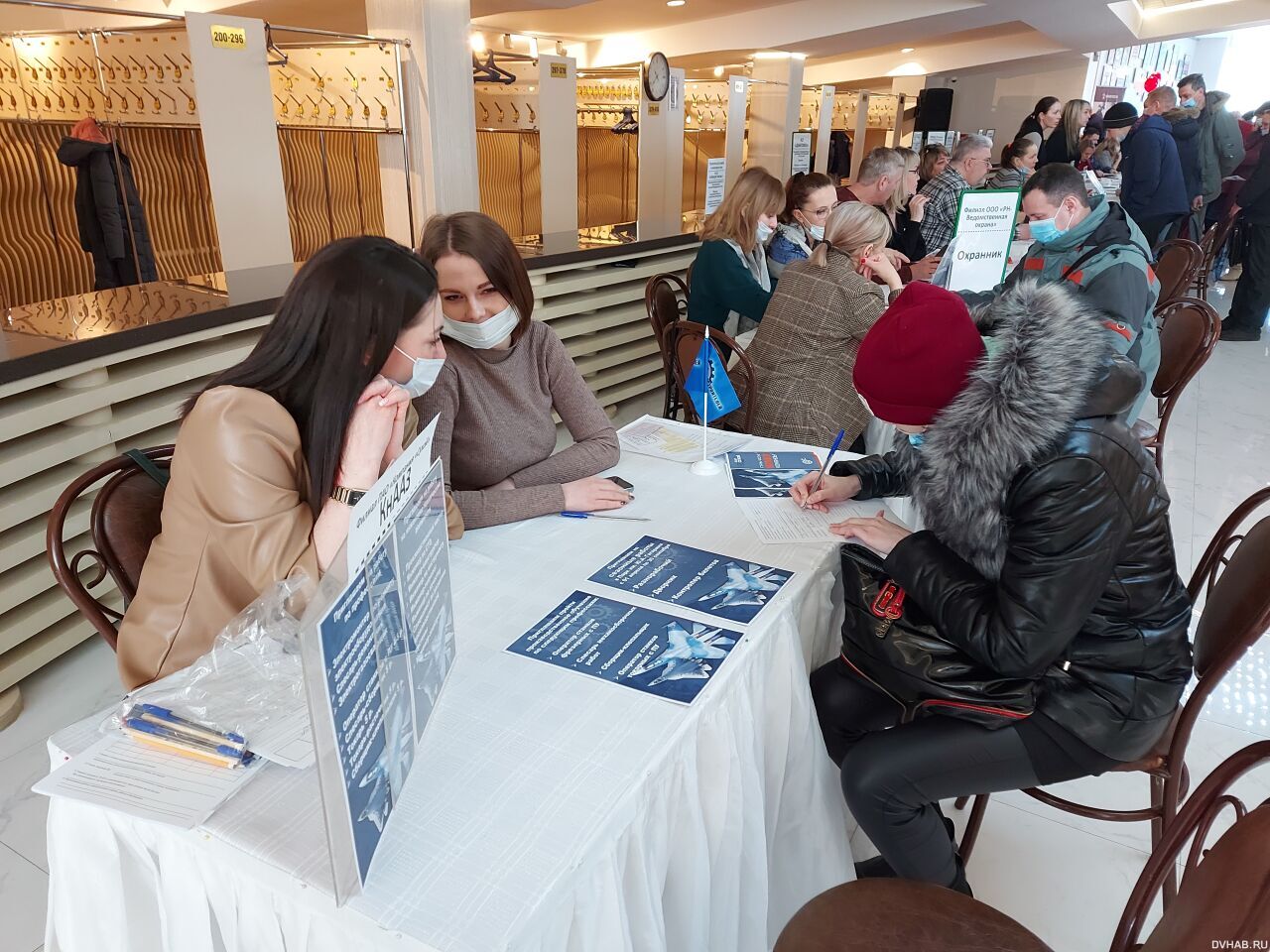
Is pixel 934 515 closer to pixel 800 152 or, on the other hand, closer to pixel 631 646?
pixel 631 646

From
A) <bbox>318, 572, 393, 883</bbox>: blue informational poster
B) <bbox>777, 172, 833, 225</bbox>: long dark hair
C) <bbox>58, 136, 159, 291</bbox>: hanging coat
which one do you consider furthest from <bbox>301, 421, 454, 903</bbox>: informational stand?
<bbox>58, 136, 159, 291</bbox>: hanging coat

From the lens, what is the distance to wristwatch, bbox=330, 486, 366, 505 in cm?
138

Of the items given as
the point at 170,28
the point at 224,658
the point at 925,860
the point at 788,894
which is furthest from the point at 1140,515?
the point at 170,28

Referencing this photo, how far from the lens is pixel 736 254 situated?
3828mm

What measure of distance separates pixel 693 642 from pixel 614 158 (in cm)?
914

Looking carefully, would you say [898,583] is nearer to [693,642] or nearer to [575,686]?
[693,642]

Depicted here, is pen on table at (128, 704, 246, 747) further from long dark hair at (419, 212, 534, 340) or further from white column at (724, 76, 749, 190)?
white column at (724, 76, 749, 190)

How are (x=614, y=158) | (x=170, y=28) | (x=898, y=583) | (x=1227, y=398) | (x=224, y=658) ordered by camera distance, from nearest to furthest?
1. (x=224, y=658)
2. (x=898, y=583)
3. (x=170, y=28)
4. (x=1227, y=398)
5. (x=614, y=158)

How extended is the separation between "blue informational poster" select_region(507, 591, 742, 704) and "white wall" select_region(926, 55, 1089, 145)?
595 inches

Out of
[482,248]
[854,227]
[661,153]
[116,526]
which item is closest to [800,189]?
[854,227]

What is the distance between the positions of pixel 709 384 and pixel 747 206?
2.00m

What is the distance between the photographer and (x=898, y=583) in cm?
150

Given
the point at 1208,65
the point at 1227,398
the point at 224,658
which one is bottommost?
the point at 1227,398

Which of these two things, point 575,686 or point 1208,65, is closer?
point 575,686
